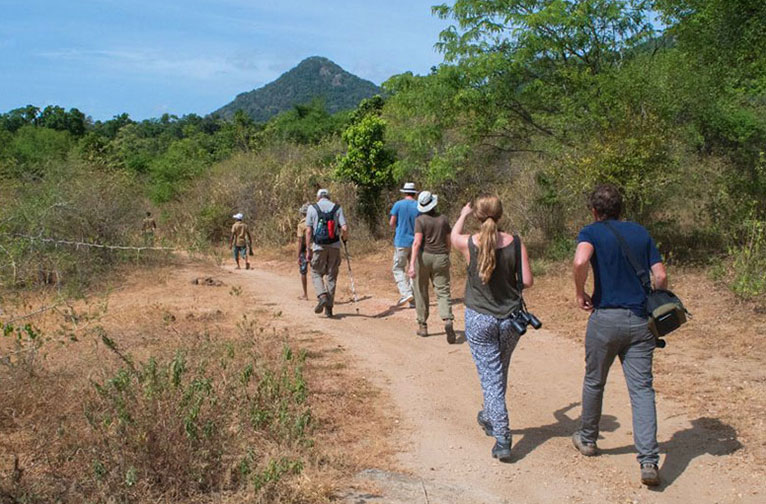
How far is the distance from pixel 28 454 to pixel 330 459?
200cm

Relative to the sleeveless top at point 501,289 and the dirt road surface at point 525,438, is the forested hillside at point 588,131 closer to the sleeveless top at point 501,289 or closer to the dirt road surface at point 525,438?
the dirt road surface at point 525,438

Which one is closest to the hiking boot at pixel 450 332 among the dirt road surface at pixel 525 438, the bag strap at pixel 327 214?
the dirt road surface at pixel 525 438

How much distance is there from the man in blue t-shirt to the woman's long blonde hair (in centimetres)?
536

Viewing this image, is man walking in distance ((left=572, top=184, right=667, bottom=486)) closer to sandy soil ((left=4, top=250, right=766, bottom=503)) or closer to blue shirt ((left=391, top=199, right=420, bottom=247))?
sandy soil ((left=4, top=250, right=766, bottom=503))

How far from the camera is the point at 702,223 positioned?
13.8 metres

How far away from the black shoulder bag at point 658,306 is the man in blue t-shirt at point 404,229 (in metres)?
5.95

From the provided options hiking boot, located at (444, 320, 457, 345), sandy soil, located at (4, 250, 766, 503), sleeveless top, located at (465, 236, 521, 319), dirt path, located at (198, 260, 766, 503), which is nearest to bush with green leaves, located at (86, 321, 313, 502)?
sandy soil, located at (4, 250, 766, 503)

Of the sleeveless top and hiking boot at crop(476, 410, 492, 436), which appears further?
hiking boot at crop(476, 410, 492, 436)

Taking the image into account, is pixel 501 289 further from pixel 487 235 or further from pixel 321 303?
pixel 321 303

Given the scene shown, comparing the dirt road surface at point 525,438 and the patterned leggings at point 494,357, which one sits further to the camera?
the patterned leggings at point 494,357

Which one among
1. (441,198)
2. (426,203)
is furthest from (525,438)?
(441,198)

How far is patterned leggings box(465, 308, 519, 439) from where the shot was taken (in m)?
5.08

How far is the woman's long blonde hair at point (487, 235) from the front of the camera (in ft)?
16.5

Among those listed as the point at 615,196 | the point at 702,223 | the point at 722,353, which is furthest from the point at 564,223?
the point at 615,196
